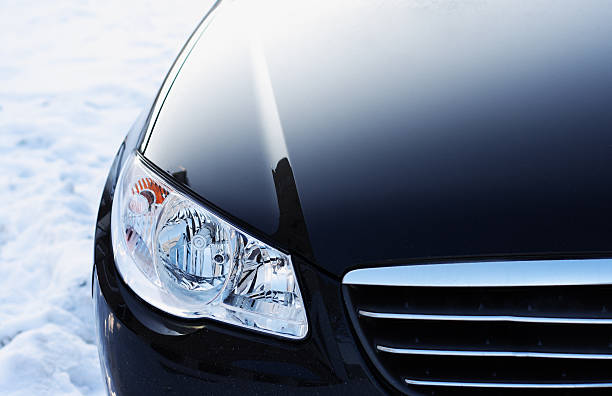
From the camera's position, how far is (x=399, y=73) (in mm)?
1501

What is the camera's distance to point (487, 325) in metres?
1.13

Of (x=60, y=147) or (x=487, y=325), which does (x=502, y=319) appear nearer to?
(x=487, y=325)

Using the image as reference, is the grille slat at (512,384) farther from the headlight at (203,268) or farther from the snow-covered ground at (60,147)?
the snow-covered ground at (60,147)

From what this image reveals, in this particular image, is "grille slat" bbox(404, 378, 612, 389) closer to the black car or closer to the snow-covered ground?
the black car

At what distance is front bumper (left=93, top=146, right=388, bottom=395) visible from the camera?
1.13 metres

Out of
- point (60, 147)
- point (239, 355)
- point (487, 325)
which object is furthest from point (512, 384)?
point (60, 147)

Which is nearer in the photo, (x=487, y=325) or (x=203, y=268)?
(x=487, y=325)

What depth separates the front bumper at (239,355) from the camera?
1.13 m

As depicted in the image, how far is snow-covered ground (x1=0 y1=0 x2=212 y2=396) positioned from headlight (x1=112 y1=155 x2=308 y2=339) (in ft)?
3.22

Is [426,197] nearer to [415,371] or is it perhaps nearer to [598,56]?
[415,371]

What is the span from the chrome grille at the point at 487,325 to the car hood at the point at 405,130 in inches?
1.6

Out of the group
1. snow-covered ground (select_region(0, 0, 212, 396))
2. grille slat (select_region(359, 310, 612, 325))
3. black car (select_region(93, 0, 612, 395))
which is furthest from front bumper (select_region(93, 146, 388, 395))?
snow-covered ground (select_region(0, 0, 212, 396))

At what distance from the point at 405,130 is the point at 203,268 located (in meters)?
0.51

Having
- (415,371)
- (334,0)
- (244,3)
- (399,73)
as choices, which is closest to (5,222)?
(244,3)
